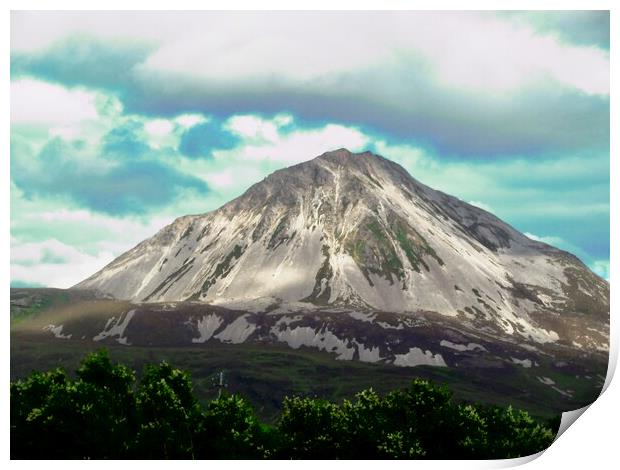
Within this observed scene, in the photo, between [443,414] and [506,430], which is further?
[506,430]

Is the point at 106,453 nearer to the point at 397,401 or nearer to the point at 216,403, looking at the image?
the point at 216,403
